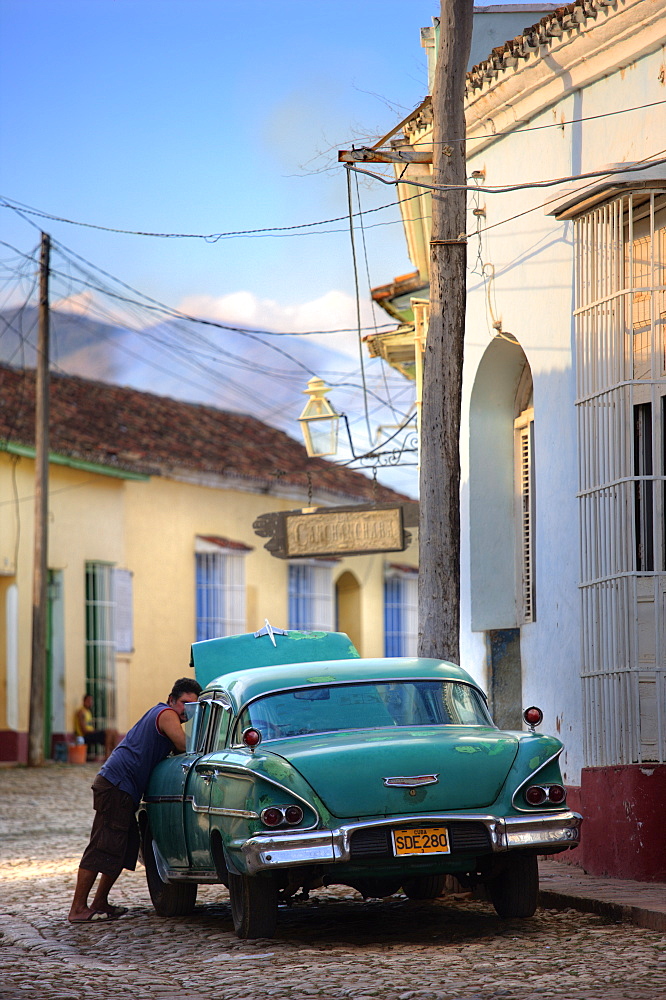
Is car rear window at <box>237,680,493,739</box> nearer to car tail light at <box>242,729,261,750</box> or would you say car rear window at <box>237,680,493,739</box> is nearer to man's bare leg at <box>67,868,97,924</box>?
car tail light at <box>242,729,261,750</box>

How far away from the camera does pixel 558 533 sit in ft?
37.6

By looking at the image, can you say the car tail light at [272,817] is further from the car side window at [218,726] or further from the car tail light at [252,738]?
the car side window at [218,726]

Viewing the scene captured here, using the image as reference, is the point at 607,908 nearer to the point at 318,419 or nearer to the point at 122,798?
the point at 122,798

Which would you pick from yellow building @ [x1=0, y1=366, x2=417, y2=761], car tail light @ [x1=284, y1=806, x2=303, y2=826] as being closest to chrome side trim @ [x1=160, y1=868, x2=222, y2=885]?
car tail light @ [x1=284, y1=806, x2=303, y2=826]

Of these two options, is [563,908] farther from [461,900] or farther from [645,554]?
[645,554]

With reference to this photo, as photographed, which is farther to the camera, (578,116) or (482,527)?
(482,527)

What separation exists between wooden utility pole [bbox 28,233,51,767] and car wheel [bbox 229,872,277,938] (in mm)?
17666

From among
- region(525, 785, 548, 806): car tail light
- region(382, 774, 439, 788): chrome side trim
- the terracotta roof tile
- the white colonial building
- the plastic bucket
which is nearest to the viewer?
region(382, 774, 439, 788): chrome side trim

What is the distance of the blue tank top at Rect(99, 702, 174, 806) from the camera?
32.1 ft

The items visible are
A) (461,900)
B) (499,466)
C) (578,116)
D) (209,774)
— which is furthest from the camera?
(499,466)

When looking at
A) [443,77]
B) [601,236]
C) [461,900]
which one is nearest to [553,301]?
[601,236]

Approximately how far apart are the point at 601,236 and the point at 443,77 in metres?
1.58

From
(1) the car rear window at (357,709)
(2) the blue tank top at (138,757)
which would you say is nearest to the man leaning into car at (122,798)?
(2) the blue tank top at (138,757)

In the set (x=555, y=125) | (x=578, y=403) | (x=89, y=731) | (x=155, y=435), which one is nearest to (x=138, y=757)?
(x=578, y=403)
